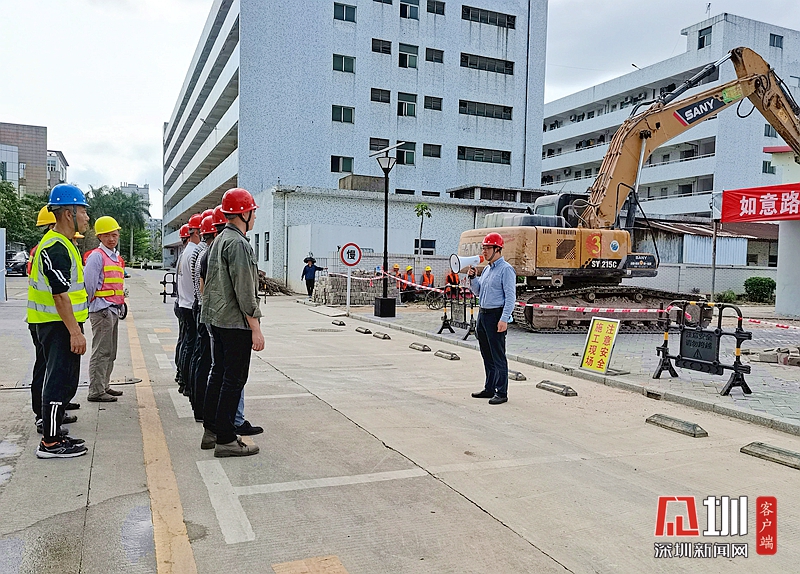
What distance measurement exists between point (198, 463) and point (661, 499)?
3480mm

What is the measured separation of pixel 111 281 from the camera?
23.9 feet

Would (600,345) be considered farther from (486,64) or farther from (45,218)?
(486,64)

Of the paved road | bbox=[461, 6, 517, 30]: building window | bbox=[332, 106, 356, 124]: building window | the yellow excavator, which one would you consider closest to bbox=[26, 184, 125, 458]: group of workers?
the paved road

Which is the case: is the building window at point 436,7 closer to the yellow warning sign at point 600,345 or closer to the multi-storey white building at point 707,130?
the multi-storey white building at point 707,130

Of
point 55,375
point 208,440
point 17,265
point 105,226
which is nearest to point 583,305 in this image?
point 105,226

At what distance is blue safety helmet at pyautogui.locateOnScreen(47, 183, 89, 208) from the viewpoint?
5375mm

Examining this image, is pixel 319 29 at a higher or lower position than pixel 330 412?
higher

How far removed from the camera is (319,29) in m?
37.7

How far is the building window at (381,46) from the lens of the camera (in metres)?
39.6

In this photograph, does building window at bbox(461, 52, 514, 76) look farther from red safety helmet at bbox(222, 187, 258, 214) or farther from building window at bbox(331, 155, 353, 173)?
red safety helmet at bbox(222, 187, 258, 214)

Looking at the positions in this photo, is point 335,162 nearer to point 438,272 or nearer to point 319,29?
point 319,29

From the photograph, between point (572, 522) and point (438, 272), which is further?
point (438, 272)

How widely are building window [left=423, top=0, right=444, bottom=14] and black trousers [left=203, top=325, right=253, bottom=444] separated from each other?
132ft

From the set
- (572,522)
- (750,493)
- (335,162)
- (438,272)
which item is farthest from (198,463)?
(335,162)
